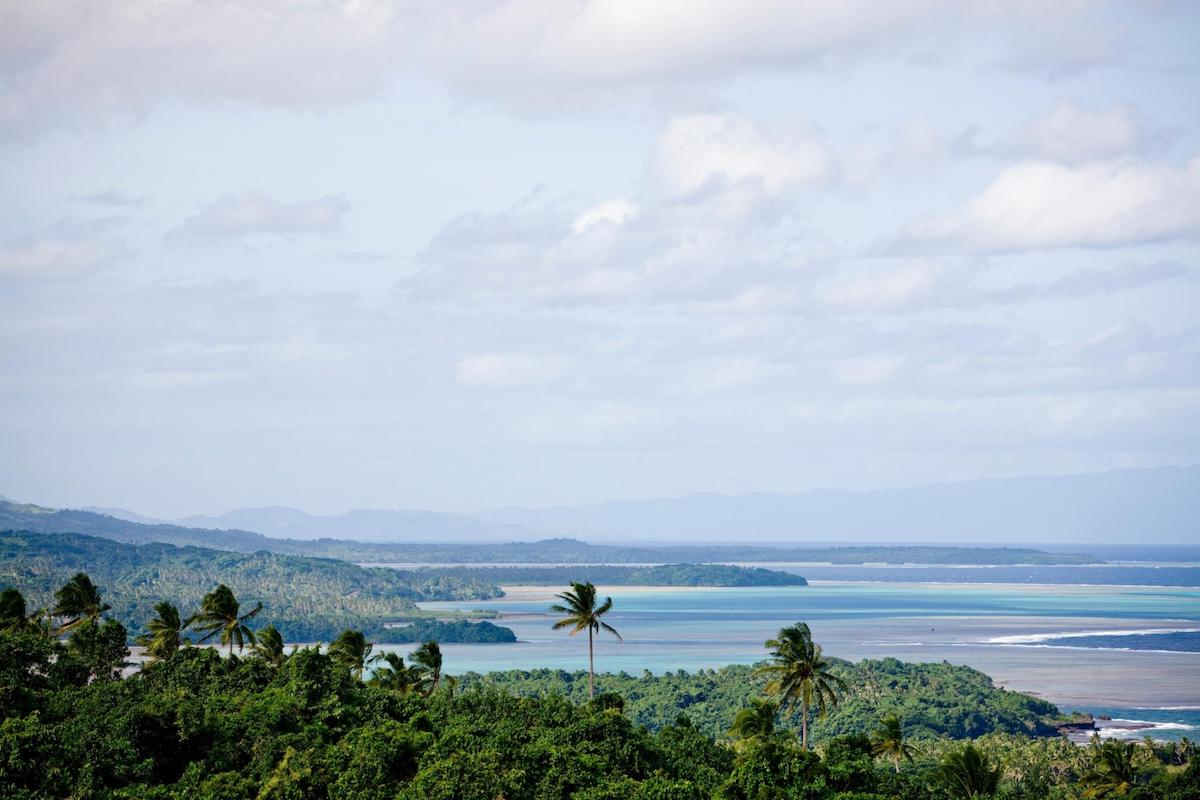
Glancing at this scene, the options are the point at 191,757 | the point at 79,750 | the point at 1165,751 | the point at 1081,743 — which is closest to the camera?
the point at 79,750

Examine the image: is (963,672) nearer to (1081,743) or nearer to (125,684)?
(1081,743)

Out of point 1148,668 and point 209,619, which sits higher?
point 209,619

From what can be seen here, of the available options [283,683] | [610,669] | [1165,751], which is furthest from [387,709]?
[610,669]

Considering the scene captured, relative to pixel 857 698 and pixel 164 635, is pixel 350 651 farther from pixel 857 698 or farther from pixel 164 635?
pixel 857 698

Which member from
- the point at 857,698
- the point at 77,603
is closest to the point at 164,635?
the point at 77,603

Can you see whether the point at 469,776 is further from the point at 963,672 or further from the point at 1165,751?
the point at 963,672

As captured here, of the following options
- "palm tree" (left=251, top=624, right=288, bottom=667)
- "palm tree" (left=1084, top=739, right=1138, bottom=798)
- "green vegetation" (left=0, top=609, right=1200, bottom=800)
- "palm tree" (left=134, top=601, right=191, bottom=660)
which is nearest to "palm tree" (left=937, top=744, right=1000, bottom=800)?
"green vegetation" (left=0, top=609, right=1200, bottom=800)

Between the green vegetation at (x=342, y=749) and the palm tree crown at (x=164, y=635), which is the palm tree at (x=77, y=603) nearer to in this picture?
the palm tree crown at (x=164, y=635)

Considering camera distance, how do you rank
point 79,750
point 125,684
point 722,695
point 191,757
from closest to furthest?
point 79,750, point 191,757, point 125,684, point 722,695

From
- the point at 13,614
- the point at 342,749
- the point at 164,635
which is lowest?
the point at 342,749

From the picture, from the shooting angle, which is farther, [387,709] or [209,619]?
[209,619]

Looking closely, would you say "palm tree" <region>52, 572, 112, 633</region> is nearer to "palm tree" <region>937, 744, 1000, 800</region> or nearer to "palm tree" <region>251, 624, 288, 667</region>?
"palm tree" <region>251, 624, 288, 667</region>

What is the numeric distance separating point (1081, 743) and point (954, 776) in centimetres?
6894

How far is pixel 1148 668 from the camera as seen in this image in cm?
18750
